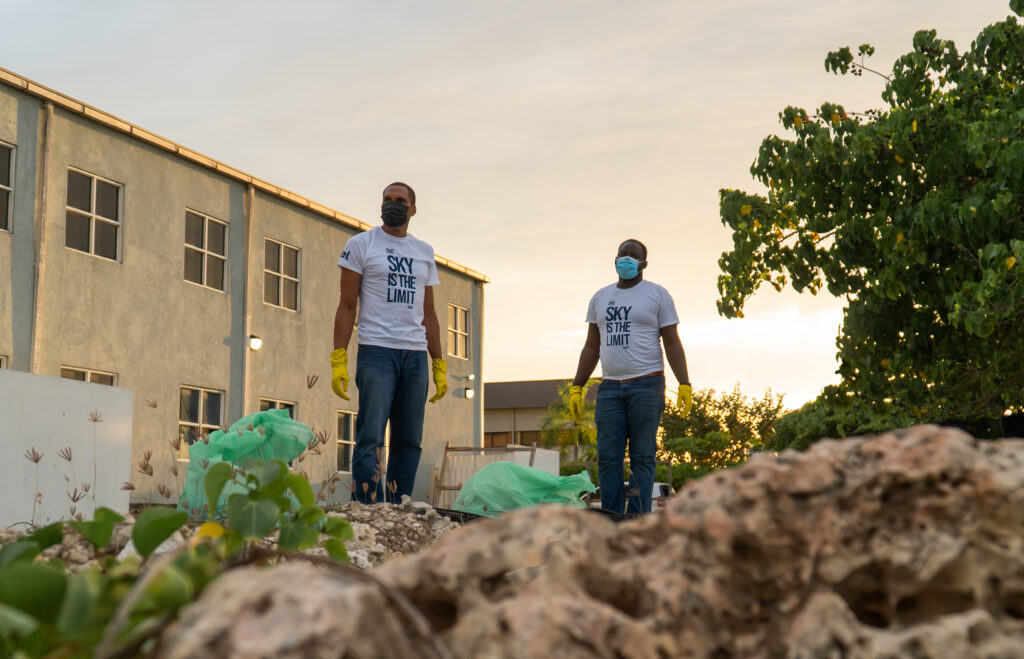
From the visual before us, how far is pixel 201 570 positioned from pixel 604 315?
19.2 ft

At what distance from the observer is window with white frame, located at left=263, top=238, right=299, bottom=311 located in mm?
19688

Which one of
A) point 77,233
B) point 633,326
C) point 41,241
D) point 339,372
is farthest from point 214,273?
point 633,326

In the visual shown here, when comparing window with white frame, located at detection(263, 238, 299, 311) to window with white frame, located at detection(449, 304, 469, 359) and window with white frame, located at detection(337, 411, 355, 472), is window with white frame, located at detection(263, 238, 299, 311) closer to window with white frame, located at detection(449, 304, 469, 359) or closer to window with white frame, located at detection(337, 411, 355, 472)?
window with white frame, located at detection(337, 411, 355, 472)

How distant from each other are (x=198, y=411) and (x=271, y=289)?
3.32 metres

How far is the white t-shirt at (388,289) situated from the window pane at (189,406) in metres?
11.8

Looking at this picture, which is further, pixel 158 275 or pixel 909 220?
pixel 158 275

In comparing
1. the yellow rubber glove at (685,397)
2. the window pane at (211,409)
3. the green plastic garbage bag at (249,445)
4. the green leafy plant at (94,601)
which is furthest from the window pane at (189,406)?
the green leafy plant at (94,601)

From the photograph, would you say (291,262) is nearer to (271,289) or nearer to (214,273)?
(271,289)

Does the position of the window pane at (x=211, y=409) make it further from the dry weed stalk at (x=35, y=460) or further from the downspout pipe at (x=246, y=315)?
the dry weed stalk at (x=35, y=460)

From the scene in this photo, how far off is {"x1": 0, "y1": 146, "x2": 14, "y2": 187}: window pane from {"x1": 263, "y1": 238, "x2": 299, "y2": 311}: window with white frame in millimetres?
5745

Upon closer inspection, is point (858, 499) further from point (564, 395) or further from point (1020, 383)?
point (564, 395)

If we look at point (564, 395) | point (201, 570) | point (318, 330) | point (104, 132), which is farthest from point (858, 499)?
point (564, 395)

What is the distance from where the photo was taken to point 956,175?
1095cm

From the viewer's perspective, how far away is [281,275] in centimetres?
1995
